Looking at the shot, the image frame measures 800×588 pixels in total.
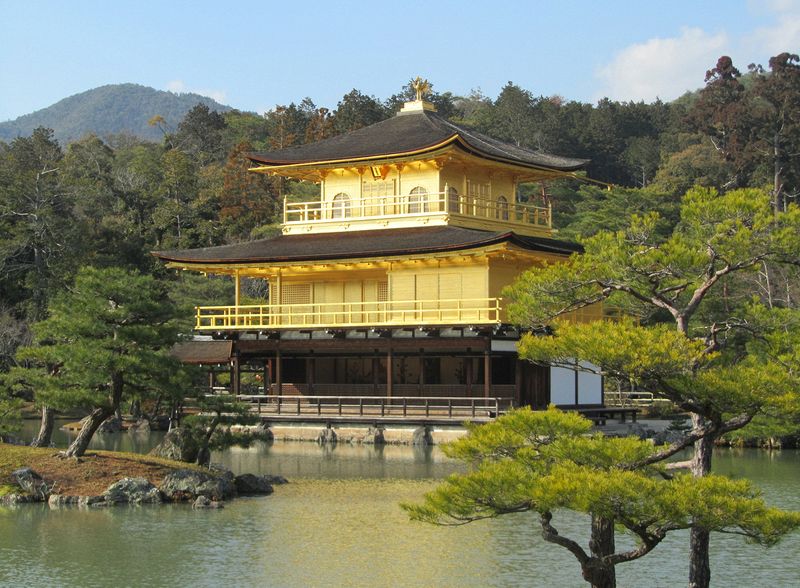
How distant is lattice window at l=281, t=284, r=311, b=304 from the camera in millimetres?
43125

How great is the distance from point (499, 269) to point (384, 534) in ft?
63.3

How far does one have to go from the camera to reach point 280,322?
138ft

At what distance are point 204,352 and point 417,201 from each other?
8.86 m

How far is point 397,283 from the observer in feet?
132

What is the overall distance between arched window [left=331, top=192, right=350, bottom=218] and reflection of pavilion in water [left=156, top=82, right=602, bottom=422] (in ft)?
0.18

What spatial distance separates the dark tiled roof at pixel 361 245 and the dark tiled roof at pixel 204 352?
9.93 ft

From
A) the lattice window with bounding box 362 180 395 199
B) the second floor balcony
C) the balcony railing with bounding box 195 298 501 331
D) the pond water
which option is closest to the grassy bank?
the pond water

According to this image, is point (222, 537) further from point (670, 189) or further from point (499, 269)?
A: point (670, 189)

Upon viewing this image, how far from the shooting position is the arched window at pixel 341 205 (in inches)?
1702

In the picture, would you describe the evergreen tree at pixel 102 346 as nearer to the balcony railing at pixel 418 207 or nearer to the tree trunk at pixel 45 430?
the tree trunk at pixel 45 430

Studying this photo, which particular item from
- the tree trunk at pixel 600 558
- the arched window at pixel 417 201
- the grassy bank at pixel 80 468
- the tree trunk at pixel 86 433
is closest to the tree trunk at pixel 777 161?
the arched window at pixel 417 201

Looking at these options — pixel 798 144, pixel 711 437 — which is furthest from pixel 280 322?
pixel 798 144

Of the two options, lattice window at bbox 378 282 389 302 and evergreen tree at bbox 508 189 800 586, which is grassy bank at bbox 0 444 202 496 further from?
lattice window at bbox 378 282 389 302

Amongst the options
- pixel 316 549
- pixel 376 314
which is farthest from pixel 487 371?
pixel 316 549
